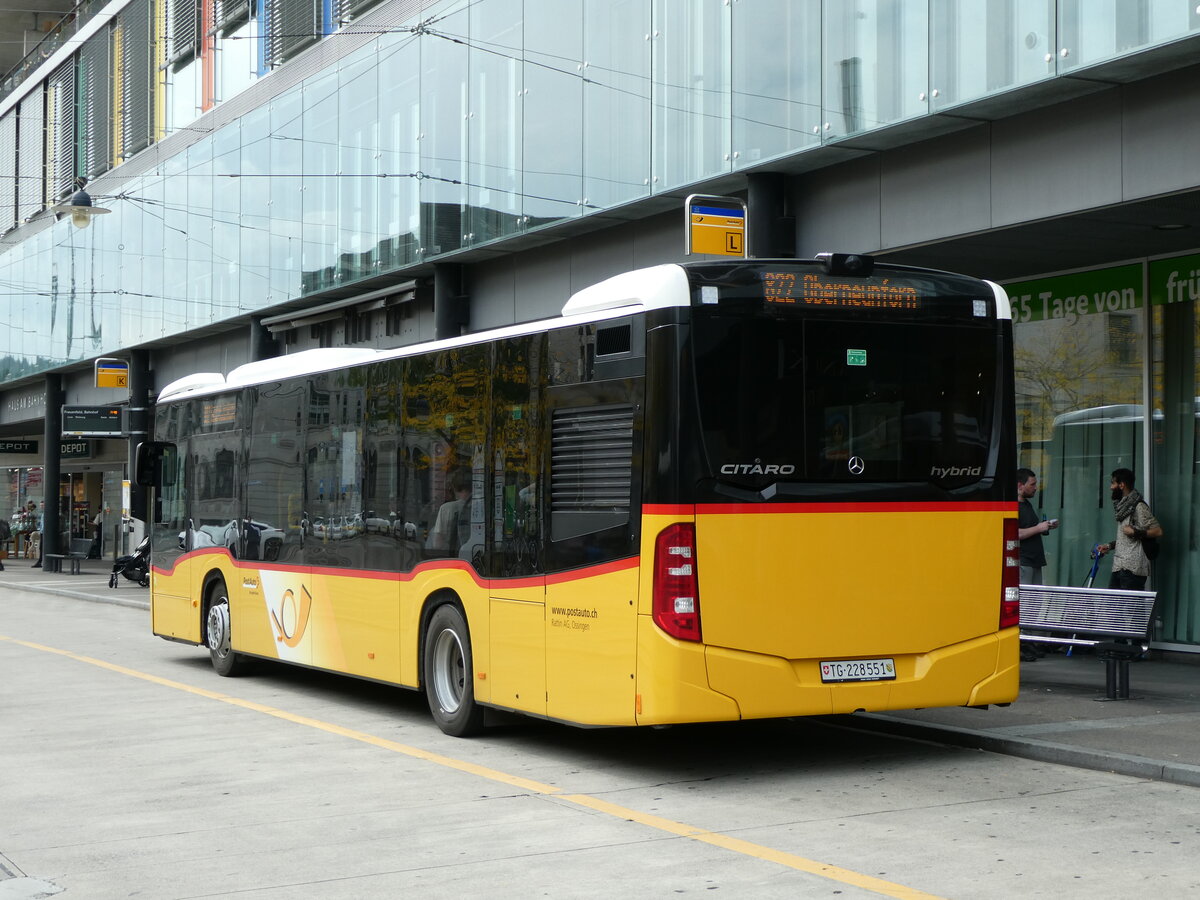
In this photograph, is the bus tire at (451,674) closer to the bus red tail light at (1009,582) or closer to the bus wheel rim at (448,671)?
the bus wheel rim at (448,671)

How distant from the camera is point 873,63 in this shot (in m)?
14.1

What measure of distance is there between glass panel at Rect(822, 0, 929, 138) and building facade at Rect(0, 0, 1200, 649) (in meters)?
0.03

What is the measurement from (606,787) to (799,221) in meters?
8.70

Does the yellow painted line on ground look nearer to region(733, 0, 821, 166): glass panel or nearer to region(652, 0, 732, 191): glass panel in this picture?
region(733, 0, 821, 166): glass panel

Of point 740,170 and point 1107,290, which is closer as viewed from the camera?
point 740,170

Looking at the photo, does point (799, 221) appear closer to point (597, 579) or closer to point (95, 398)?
point (597, 579)

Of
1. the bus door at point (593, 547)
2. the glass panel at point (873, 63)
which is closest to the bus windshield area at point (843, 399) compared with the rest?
the bus door at point (593, 547)

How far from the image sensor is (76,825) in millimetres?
7969

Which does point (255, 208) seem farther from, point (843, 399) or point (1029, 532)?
point (843, 399)

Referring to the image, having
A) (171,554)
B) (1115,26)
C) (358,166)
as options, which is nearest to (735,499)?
(1115,26)

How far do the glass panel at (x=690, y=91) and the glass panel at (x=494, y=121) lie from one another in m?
3.42

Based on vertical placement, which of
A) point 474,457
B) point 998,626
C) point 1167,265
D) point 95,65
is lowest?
point 998,626

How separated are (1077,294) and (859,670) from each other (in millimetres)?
8709

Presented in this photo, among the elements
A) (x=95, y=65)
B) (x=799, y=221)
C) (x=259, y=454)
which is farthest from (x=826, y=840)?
(x=95, y=65)
